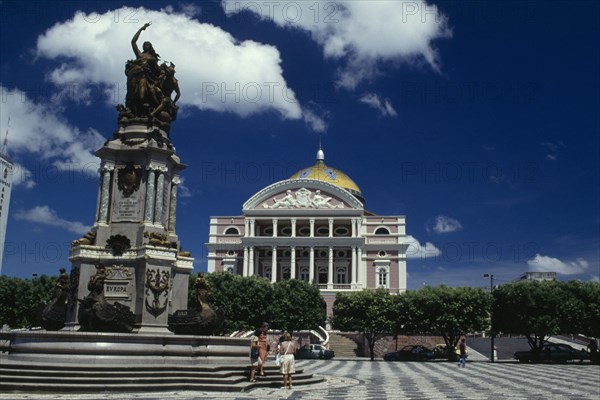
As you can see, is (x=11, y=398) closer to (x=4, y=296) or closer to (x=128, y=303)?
(x=128, y=303)

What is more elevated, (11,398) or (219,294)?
(219,294)

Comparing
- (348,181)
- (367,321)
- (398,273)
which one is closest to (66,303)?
(367,321)

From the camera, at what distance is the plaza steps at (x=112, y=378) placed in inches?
554

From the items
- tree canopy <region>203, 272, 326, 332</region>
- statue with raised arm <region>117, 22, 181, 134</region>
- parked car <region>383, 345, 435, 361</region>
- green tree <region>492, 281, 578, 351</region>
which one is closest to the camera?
statue with raised arm <region>117, 22, 181, 134</region>

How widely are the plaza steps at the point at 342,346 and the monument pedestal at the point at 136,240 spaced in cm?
4017

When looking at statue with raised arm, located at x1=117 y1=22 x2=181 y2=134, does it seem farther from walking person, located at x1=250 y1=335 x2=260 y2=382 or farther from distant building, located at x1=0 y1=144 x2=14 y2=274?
distant building, located at x1=0 y1=144 x2=14 y2=274

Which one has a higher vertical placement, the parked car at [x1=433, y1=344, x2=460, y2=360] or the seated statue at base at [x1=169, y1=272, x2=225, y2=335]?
the seated statue at base at [x1=169, y1=272, x2=225, y2=335]

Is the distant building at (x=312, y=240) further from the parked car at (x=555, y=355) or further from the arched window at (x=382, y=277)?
the parked car at (x=555, y=355)

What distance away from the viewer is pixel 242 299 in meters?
53.2

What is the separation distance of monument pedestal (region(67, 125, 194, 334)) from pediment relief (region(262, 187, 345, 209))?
201 feet

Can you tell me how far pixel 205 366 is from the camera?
1645 cm

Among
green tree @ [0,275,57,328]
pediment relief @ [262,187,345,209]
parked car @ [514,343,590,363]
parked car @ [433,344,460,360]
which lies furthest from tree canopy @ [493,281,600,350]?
green tree @ [0,275,57,328]

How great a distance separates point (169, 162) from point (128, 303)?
5253mm

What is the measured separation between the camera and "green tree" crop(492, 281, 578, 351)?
46.8 m
